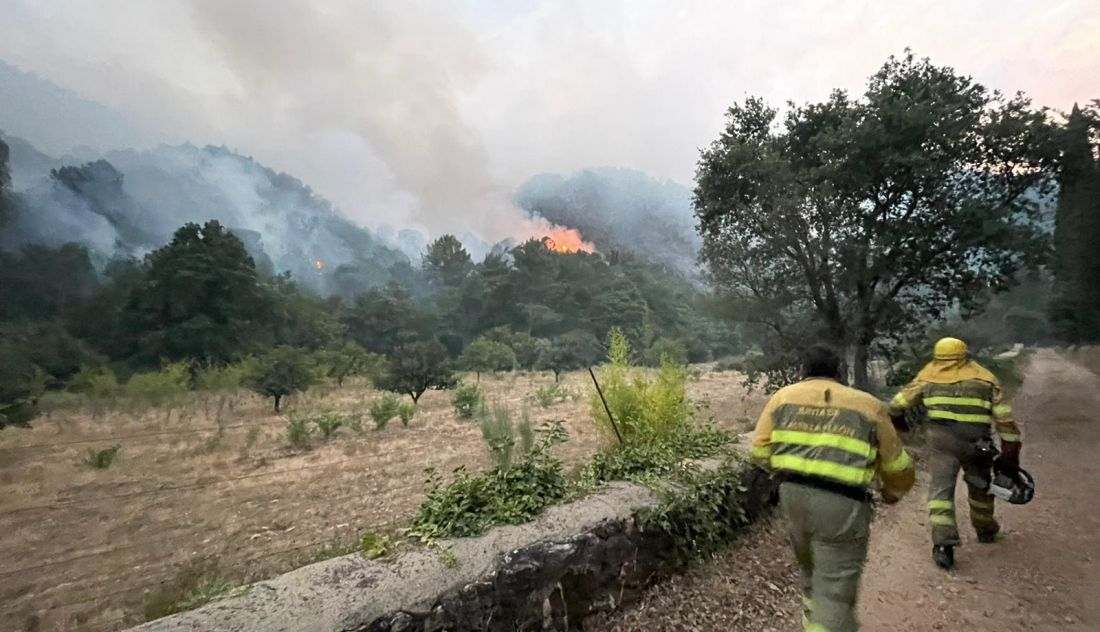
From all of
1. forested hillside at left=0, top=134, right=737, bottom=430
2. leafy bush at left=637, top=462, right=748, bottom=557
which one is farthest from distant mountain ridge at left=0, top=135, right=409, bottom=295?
leafy bush at left=637, top=462, right=748, bottom=557

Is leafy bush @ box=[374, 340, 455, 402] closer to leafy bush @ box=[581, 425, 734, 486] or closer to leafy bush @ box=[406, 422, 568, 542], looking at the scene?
leafy bush @ box=[581, 425, 734, 486]

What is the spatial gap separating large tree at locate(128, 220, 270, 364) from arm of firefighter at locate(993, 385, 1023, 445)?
13570mm

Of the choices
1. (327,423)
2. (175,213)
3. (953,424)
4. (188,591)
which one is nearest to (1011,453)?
(953,424)

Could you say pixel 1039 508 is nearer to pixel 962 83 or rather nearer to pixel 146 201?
pixel 962 83

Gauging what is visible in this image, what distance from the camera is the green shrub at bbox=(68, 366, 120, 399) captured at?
301 inches

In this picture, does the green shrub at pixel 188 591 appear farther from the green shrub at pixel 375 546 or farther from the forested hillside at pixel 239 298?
the forested hillside at pixel 239 298

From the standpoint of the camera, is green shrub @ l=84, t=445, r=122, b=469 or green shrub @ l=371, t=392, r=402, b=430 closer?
green shrub @ l=84, t=445, r=122, b=469

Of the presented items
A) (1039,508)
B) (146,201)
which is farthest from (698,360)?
(146,201)

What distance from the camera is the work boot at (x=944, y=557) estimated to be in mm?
3910

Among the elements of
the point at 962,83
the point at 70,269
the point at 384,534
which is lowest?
the point at 384,534

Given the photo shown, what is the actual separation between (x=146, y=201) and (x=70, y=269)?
17993 millimetres

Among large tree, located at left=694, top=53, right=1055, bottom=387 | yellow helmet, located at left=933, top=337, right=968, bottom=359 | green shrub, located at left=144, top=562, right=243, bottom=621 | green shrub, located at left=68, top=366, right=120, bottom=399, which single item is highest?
large tree, located at left=694, top=53, right=1055, bottom=387

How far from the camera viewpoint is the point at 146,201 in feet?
86.3

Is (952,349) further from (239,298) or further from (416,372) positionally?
(239,298)
